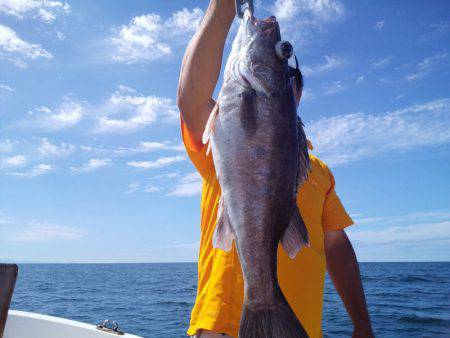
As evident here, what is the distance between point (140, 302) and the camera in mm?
32062

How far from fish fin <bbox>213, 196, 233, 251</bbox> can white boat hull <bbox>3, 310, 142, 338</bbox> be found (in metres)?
4.13

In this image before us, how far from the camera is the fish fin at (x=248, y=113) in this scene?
202cm

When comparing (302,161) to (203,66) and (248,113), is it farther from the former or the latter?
(203,66)

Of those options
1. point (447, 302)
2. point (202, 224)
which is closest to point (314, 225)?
point (202, 224)

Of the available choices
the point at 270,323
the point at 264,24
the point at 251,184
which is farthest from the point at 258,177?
the point at 264,24

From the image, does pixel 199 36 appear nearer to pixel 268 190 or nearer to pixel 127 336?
pixel 268 190

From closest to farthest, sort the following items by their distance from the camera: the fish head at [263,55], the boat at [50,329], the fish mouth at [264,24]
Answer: the fish head at [263,55] < the fish mouth at [264,24] < the boat at [50,329]

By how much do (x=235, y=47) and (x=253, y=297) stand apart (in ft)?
4.66

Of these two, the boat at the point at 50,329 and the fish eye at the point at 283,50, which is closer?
the fish eye at the point at 283,50

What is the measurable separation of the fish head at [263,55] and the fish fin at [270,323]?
110cm

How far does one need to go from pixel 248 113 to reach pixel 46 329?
514 cm

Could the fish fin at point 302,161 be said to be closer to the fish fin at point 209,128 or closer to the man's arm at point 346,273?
the fish fin at point 209,128

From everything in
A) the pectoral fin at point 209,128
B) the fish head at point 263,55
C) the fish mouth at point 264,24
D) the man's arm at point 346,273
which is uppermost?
the fish mouth at point 264,24

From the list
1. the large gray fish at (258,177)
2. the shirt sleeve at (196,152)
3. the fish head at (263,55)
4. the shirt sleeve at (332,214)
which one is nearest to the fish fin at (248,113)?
the large gray fish at (258,177)
